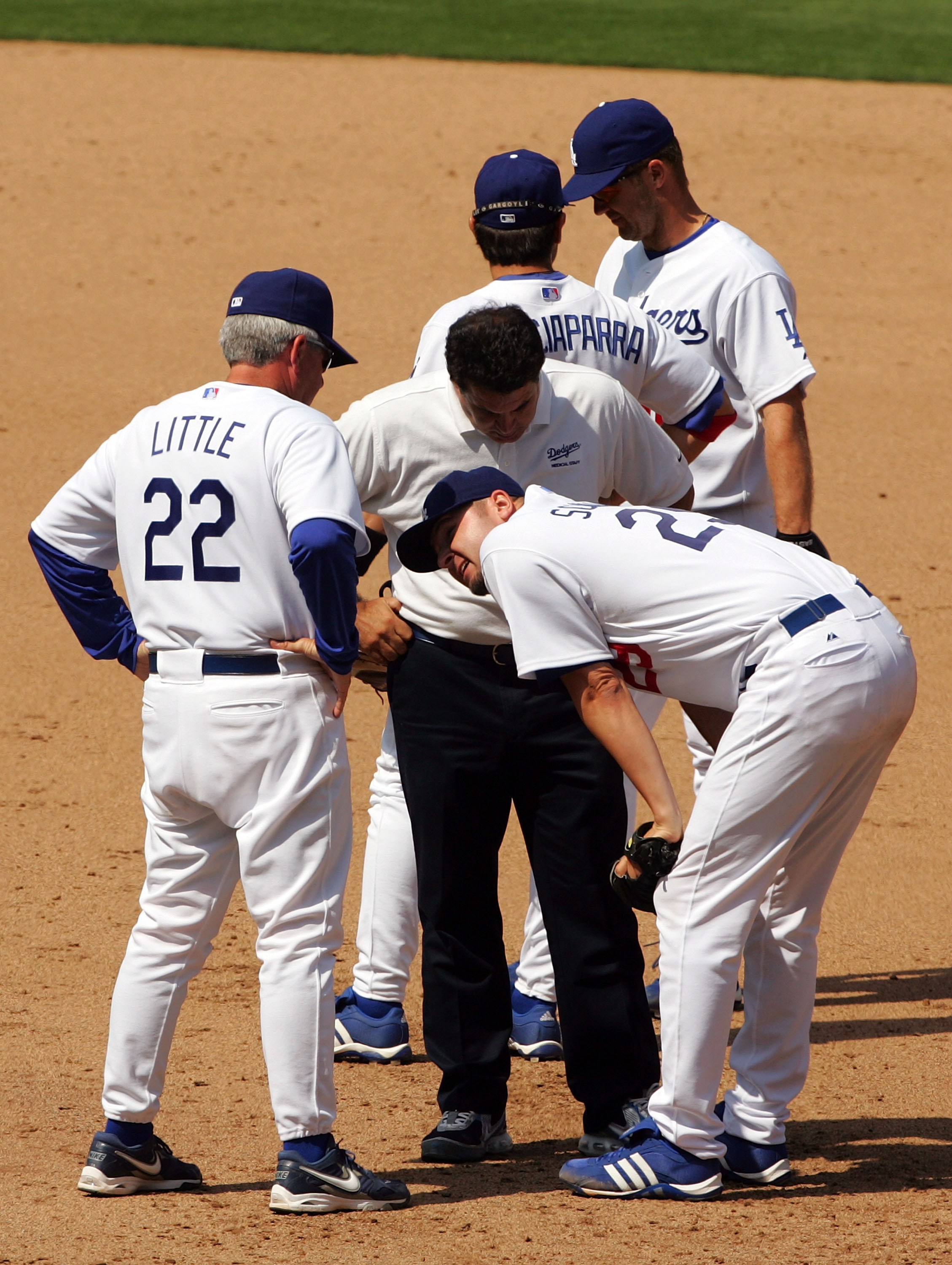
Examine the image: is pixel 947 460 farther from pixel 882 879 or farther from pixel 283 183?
pixel 283 183

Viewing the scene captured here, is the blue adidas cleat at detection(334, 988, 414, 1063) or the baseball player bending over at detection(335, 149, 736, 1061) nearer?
the baseball player bending over at detection(335, 149, 736, 1061)

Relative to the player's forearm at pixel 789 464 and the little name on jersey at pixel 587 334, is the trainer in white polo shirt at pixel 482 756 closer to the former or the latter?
the little name on jersey at pixel 587 334

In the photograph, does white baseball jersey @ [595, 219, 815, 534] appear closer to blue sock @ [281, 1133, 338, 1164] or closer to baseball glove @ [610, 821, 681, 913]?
baseball glove @ [610, 821, 681, 913]

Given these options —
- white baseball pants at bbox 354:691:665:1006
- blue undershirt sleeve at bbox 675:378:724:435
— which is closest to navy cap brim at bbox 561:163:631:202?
blue undershirt sleeve at bbox 675:378:724:435

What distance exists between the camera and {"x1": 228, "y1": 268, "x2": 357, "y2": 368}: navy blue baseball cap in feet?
11.4

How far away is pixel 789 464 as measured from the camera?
4602mm

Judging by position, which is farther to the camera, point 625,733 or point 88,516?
point 88,516

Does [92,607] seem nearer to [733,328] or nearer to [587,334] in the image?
[587,334]

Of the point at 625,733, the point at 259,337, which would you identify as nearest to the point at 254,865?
the point at 625,733

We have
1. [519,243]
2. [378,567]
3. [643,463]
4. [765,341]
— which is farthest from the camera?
[378,567]

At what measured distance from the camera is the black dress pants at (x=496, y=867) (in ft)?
12.1

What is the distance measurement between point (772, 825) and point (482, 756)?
70 cm

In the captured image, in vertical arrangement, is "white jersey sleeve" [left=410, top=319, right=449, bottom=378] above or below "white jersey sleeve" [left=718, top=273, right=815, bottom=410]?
below

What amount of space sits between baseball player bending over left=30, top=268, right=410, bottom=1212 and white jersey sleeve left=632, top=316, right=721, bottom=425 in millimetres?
1038
